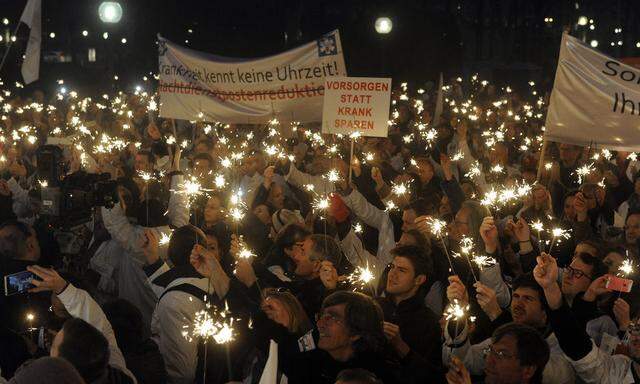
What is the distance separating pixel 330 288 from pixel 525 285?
4.05ft

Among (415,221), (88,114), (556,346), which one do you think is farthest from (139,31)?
(556,346)

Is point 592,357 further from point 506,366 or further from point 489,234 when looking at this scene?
point 489,234

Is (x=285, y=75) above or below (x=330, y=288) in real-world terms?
above

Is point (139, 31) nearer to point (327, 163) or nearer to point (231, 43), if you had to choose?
point (231, 43)

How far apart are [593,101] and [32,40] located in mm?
6197

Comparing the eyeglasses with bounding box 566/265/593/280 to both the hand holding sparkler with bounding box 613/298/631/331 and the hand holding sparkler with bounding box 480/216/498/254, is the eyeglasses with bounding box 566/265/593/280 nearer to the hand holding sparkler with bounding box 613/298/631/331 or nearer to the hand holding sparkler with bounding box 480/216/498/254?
the hand holding sparkler with bounding box 613/298/631/331

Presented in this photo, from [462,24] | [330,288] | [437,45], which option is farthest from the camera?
[462,24]

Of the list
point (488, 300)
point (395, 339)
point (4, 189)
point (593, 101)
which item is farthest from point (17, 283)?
point (593, 101)

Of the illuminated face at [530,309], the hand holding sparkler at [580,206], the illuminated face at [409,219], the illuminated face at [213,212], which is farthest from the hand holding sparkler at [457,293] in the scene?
the hand holding sparkler at [580,206]

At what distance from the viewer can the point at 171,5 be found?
34125 millimetres

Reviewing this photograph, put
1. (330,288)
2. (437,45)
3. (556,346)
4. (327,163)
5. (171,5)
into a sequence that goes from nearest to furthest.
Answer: (556,346), (330,288), (327,163), (171,5), (437,45)

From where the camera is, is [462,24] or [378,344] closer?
[378,344]

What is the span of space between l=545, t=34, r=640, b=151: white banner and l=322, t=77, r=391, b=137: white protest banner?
1990mm

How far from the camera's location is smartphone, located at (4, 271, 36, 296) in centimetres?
495
